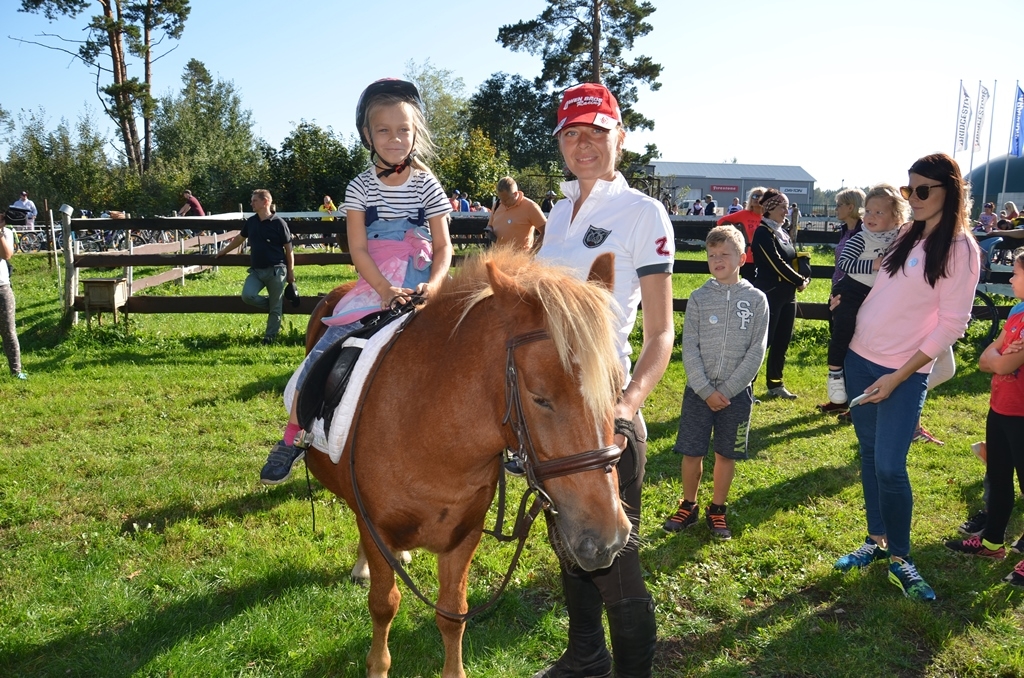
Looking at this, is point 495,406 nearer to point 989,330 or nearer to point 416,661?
point 416,661

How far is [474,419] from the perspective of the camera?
2.23m

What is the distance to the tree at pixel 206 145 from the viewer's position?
114ft

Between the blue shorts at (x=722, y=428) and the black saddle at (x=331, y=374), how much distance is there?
2496 millimetres

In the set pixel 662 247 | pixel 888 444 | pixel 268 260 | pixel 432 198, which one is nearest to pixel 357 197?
pixel 432 198

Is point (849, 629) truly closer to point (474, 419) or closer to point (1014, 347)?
point (1014, 347)

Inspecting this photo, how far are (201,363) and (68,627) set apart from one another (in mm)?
5706

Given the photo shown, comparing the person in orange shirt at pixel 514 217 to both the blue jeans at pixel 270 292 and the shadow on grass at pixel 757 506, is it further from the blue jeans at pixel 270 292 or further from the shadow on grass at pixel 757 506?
the shadow on grass at pixel 757 506

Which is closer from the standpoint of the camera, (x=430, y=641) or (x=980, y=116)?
(x=430, y=641)

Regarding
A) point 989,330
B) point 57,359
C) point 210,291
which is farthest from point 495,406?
point 210,291

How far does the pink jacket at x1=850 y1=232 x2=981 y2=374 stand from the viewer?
328cm

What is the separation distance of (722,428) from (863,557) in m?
1.16

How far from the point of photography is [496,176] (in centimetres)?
2988

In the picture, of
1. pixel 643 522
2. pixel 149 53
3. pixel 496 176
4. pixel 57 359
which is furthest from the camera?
pixel 149 53

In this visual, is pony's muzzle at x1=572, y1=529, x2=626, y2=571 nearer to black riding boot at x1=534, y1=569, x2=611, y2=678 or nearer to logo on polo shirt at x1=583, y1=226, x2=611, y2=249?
black riding boot at x1=534, y1=569, x2=611, y2=678
